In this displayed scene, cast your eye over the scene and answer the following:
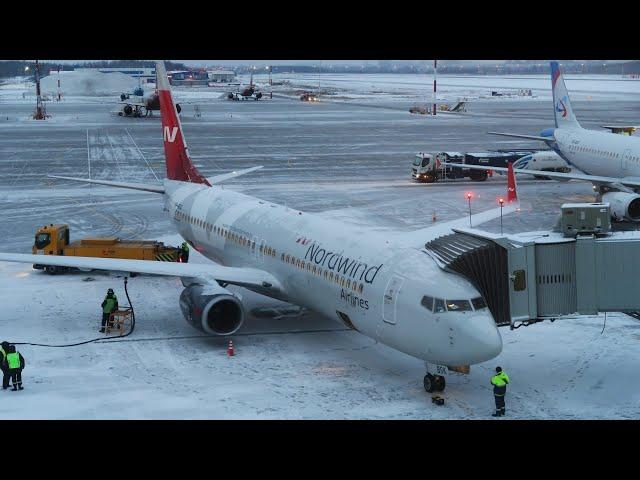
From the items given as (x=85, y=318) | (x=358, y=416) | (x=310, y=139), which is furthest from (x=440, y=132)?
(x=358, y=416)

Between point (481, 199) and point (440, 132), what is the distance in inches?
1991

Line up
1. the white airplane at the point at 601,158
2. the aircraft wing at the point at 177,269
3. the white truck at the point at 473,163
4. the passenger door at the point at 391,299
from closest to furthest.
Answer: the passenger door at the point at 391,299
the aircraft wing at the point at 177,269
the white airplane at the point at 601,158
the white truck at the point at 473,163

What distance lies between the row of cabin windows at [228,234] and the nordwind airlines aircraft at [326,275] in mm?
42

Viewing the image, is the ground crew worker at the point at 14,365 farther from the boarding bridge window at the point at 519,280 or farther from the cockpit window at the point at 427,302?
the boarding bridge window at the point at 519,280

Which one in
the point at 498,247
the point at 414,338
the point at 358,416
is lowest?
the point at 358,416

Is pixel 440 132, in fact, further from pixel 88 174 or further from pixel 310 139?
pixel 88 174

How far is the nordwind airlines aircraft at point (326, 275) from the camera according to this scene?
1000 inches

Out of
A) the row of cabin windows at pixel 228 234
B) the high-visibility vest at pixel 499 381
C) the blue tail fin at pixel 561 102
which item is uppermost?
the blue tail fin at pixel 561 102

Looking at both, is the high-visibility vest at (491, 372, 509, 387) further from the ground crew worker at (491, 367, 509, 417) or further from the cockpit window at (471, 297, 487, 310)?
the cockpit window at (471, 297, 487, 310)

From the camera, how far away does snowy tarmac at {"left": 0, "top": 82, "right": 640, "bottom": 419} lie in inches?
1024

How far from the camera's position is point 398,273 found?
88.8ft

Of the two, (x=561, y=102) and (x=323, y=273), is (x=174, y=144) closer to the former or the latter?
(x=323, y=273)

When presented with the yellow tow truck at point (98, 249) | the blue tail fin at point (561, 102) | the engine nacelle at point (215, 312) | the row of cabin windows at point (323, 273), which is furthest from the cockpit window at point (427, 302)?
the blue tail fin at point (561, 102)

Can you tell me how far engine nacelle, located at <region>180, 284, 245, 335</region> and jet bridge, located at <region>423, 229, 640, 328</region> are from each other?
7457mm
